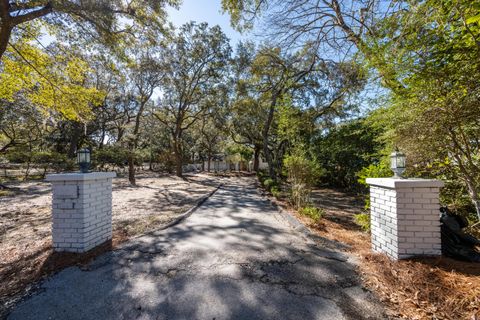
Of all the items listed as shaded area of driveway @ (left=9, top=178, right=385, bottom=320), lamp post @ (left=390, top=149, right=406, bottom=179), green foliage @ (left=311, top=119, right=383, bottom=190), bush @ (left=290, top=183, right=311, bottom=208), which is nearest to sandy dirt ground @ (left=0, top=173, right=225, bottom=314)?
shaded area of driveway @ (left=9, top=178, right=385, bottom=320)

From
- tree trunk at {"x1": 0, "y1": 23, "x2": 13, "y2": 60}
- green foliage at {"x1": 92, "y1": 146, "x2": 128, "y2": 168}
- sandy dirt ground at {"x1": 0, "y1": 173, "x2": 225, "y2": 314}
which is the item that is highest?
tree trunk at {"x1": 0, "y1": 23, "x2": 13, "y2": 60}

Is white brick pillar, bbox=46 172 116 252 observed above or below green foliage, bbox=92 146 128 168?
below

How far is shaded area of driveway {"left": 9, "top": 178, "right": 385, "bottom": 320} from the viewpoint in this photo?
193 centimetres

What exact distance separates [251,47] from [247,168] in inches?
845

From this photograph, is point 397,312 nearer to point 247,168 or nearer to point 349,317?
point 349,317

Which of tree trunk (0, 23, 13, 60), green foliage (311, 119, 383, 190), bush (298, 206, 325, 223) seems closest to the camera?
tree trunk (0, 23, 13, 60)

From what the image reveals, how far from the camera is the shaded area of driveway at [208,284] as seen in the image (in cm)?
193

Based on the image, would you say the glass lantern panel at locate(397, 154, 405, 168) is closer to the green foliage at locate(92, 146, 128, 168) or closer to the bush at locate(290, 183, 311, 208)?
the bush at locate(290, 183, 311, 208)

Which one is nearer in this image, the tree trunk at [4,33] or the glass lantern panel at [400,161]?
the glass lantern panel at [400,161]

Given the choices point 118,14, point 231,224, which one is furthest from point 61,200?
point 118,14

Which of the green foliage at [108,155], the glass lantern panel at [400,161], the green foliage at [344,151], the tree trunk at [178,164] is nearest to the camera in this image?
the glass lantern panel at [400,161]

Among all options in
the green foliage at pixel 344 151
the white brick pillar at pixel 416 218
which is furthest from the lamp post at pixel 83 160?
the green foliage at pixel 344 151

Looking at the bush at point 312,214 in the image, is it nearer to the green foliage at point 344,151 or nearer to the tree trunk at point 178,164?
the green foliage at point 344,151

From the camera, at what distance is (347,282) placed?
2.40m
